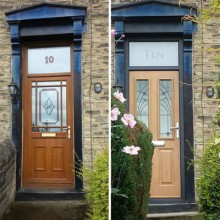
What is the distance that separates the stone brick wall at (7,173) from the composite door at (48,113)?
0.03 metres

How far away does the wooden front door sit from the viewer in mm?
1021

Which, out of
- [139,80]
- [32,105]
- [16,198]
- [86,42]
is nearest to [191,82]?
[139,80]

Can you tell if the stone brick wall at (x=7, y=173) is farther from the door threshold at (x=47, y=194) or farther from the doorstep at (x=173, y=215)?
the doorstep at (x=173, y=215)

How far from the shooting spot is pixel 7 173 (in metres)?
0.98

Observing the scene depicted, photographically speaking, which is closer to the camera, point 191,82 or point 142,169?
point 191,82

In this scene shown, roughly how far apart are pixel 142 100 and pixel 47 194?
319 mm

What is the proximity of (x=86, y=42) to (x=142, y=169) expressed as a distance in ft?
1.29

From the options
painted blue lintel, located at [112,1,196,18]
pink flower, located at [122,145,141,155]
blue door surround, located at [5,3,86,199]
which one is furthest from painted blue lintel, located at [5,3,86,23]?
pink flower, located at [122,145,141,155]

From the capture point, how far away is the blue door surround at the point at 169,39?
1.01 meters

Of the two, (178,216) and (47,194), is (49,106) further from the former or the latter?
(178,216)

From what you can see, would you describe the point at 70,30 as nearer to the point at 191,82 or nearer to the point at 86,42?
the point at 86,42

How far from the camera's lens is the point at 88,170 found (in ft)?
3.23

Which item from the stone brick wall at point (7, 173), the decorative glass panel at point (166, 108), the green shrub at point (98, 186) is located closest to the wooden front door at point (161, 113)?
the decorative glass panel at point (166, 108)

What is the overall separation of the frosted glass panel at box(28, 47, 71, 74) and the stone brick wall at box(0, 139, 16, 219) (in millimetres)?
182
